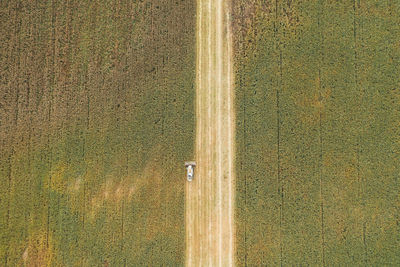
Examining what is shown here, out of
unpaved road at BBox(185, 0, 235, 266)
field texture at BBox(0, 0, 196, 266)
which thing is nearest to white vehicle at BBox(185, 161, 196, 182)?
unpaved road at BBox(185, 0, 235, 266)

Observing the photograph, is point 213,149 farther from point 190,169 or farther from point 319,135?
point 319,135

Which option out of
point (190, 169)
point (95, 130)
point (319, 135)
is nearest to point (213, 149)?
point (190, 169)

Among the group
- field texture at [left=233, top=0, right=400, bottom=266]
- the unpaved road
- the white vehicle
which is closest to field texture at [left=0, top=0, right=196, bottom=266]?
the white vehicle

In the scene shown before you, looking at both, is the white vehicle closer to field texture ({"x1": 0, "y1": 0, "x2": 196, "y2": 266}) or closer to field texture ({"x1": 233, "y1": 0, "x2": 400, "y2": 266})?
field texture ({"x1": 0, "y1": 0, "x2": 196, "y2": 266})

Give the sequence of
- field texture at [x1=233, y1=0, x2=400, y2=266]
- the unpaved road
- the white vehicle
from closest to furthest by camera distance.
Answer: field texture at [x1=233, y1=0, x2=400, y2=266], the unpaved road, the white vehicle

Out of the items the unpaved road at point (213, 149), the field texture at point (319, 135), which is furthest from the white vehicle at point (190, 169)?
the field texture at point (319, 135)

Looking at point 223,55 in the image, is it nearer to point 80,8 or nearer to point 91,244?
point 80,8

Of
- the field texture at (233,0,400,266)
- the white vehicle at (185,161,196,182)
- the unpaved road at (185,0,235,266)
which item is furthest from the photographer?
the white vehicle at (185,161,196,182)

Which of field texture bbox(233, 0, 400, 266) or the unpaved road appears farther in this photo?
the unpaved road
